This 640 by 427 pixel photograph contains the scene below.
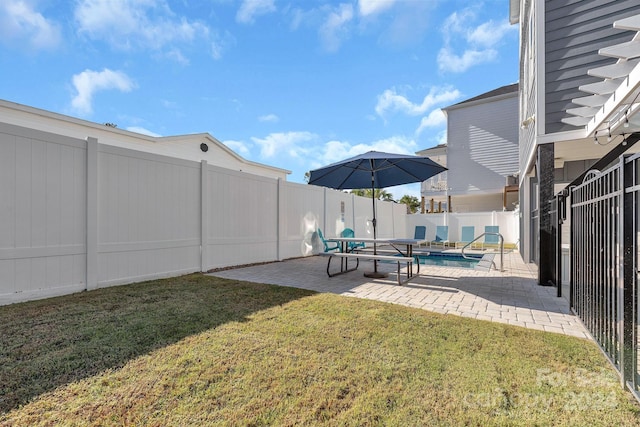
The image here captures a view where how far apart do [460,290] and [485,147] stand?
1503 cm

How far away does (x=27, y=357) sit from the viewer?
2523 millimetres

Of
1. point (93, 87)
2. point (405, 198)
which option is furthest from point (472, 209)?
point (93, 87)

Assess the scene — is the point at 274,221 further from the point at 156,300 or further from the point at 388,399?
the point at 388,399

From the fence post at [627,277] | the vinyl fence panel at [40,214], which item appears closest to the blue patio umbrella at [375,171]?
the fence post at [627,277]

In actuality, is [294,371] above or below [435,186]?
below

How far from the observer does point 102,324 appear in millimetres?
3334

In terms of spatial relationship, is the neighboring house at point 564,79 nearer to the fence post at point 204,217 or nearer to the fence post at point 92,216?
the fence post at point 204,217

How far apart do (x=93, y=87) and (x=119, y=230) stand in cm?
1696

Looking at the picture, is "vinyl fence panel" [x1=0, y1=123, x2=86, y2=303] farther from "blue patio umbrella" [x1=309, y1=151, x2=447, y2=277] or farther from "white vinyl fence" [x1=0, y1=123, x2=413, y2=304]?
"blue patio umbrella" [x1=309, y1=151, x2=447, y2=277]

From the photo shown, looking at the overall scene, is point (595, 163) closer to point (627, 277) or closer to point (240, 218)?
point (627, 277)

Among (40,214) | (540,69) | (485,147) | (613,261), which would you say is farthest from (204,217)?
(485,147)

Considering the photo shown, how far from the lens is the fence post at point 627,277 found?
6.78 ft

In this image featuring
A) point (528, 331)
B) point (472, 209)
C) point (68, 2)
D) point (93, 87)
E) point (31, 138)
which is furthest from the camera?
point (472, 209)

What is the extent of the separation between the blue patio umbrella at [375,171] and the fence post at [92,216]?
13.5 feet
